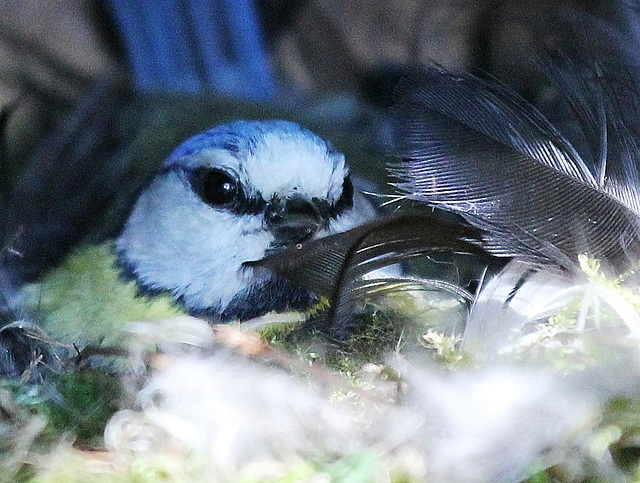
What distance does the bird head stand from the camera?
24.7 inches

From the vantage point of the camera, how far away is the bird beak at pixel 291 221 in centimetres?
62

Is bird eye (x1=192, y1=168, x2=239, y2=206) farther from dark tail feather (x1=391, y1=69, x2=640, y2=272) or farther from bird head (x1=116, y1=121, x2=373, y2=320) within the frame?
dark tail feather (x1=391, y1=69, x2=640, y2=272)

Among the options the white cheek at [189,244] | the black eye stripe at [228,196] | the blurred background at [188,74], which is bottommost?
the white cheek at [189,244]

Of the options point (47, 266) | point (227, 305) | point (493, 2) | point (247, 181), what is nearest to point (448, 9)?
point (493, 2)

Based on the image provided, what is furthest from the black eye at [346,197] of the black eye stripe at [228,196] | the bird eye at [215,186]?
the bird eye at [215,186]

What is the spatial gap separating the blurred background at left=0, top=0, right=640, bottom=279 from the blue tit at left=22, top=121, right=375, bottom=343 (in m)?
0.02

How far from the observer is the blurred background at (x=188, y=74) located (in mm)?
646

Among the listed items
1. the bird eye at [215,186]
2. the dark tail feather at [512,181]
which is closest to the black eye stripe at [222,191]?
the bird eye at [215,186]

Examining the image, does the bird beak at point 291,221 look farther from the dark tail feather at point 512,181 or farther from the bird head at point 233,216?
the dark tail feather at point 512,181

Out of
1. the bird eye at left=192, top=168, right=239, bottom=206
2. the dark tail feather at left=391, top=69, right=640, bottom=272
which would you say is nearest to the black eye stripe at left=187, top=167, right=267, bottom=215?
the bird eye at left=192, top=168, right=239, bottom=206

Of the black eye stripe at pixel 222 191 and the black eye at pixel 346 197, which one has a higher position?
the black eye stripe at pixel 222 191

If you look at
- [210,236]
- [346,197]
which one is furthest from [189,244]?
[346,197]

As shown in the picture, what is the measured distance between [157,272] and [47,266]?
0.11 meters

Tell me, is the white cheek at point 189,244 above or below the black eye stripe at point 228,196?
below
